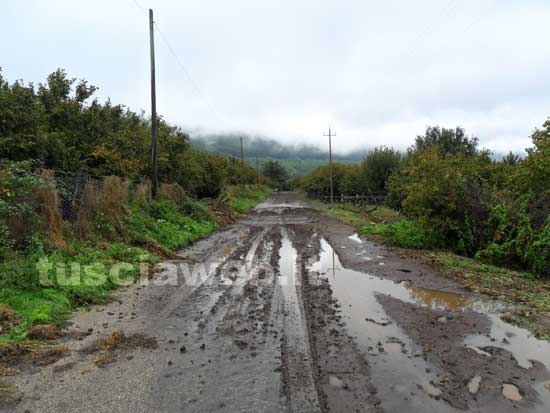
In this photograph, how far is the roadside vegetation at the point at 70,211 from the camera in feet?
20.0

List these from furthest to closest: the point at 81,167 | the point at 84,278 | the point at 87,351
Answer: the point at 81,167
the point at 84,278
the point at 87,351

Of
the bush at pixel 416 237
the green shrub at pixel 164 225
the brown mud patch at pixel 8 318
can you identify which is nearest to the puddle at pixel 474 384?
the brown mud patch at pixel 8 318

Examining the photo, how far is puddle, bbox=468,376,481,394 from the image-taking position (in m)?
3.56

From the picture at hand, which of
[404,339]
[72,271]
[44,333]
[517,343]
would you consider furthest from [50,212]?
[517,343]

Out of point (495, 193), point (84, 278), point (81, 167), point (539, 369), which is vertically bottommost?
point (539, 369)

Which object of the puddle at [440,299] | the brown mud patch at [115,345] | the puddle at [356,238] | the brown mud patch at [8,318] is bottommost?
the puddle at [440,299]

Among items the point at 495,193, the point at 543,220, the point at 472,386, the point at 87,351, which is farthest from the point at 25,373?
the point at 495,193

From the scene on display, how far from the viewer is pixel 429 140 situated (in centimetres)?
4291

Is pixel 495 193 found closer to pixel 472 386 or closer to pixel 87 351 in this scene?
pixel 472 386

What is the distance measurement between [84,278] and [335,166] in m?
42.3

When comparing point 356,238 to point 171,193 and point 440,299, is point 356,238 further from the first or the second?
point 171,193

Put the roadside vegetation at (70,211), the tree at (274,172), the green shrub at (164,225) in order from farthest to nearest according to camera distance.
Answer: the tree at (274,172), the green shrub at (164,225), the roadside vegetation at (70,211)

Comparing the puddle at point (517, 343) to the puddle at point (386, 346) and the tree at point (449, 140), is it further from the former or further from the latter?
the tree at point (449, 140)

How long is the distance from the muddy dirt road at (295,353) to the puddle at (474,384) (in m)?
0.01
